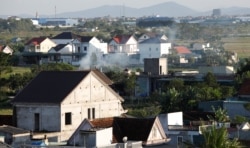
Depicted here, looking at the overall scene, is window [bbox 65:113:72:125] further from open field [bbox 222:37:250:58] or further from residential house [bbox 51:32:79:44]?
open field [bbox 222:37:250:58]

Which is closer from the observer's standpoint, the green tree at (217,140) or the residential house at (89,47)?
the green tree at (217,140)

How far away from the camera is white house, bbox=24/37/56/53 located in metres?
91.1

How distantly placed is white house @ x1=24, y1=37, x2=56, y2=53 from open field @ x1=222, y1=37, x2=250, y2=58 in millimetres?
20179

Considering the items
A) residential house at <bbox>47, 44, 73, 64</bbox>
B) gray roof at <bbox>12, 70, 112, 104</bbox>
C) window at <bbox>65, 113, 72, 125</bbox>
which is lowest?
residential house at <bbox>47, 44, 73, 64</bbox>

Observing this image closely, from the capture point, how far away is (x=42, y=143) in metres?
23.4

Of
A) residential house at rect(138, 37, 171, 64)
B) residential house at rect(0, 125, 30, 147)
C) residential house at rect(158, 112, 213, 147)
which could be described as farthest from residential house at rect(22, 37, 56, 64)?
residential house at rect(0, 125, 30, 147)

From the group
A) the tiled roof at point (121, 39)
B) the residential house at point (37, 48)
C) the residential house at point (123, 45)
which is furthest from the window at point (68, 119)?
the tiled roof at point (121, 39)

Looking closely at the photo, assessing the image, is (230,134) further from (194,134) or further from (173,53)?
(173,53)

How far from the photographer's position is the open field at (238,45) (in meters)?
109

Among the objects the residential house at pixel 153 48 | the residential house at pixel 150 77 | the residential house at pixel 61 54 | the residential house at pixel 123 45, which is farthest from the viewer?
the residential house at pixel 123 45

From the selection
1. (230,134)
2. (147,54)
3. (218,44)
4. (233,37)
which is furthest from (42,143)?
(233,37)

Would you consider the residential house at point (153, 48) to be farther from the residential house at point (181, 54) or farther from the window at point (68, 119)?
the window at point (68, 119)

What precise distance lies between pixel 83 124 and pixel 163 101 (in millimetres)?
13181

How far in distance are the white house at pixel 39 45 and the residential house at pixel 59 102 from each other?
58334mm
